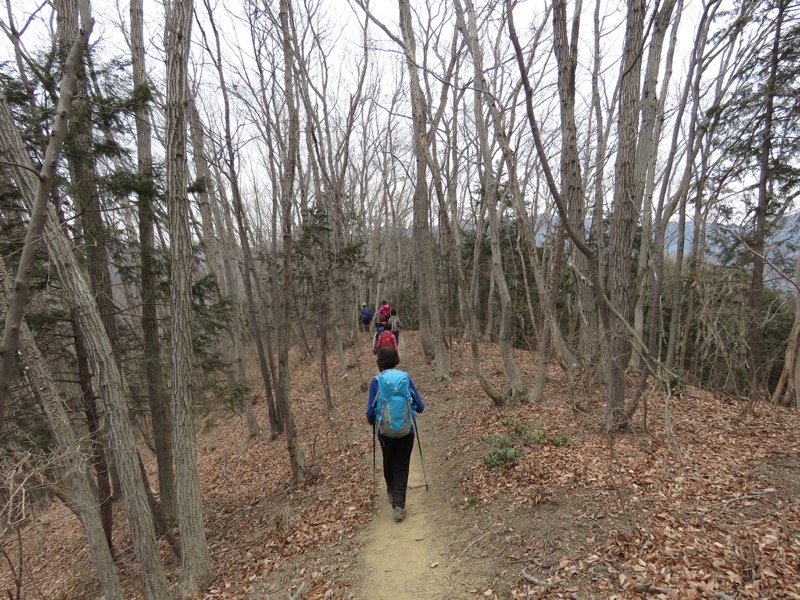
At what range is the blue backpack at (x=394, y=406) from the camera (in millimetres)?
4730

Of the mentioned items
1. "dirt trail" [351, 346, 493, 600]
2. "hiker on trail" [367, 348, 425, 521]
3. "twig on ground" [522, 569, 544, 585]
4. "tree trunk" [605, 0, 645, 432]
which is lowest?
"dirt trail" [351, 346, 493, 600]

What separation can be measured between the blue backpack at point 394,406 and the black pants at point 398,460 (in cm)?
16

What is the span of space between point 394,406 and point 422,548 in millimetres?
1481

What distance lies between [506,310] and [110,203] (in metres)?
6.88

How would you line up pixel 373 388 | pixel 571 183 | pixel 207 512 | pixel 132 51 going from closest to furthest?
pixel 373 388 → pixel 571 183 → pixel 132 51 → pixel 207 512

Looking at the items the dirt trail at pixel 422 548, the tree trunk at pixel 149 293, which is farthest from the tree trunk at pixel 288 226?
the tree trunk at pixel 149 293

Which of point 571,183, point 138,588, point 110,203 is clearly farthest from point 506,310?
point 138,588

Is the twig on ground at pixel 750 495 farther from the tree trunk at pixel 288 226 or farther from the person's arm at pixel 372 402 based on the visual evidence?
the tree trunk at pixel 288 226

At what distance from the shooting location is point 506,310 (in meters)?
8.30

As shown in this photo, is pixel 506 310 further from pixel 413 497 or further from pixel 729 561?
pixel 729 561

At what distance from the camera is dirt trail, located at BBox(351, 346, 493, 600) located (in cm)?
379

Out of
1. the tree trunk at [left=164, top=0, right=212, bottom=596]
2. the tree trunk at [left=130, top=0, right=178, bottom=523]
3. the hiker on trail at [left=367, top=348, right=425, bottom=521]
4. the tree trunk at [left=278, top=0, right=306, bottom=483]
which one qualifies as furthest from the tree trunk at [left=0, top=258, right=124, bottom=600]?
the hiker on trail at [left=367, top=348, right=425, bottom=521]

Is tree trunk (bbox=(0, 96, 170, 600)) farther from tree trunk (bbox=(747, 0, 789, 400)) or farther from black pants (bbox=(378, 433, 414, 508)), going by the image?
tree trunk (bbox=(747, 0, 789, 400))

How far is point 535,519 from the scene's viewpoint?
13.6 ft
